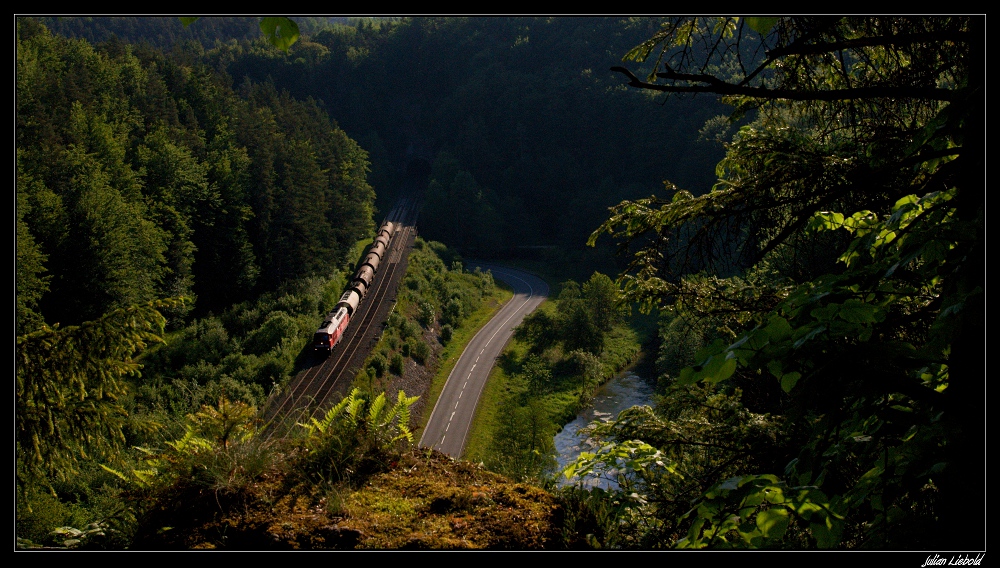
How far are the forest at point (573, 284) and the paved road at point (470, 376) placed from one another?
1756mm

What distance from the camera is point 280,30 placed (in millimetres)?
2375

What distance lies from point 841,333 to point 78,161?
3306 centimetres

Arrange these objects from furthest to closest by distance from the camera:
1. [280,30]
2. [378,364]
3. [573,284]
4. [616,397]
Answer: [573,284]
[616,397]
[378,364]
[280,30]

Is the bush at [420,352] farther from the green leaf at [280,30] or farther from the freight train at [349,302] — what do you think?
the green leaf at [280,30]

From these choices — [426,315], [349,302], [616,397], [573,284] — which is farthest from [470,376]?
[573,284]

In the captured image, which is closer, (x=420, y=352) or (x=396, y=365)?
(x=396, y=365)

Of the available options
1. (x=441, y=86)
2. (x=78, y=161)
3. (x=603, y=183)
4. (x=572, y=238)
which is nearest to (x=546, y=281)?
(x=572, y=238)

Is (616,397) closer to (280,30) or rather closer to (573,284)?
(573,284)

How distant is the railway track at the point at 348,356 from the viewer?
27297 mm

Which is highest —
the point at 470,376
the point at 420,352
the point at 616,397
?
the point at 420,352

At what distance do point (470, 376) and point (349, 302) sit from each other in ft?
29.6

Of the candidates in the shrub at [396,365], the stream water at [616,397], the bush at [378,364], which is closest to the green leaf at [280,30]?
the bush at [378,364]

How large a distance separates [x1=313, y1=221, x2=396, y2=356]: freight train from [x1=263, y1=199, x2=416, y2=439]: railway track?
529mm

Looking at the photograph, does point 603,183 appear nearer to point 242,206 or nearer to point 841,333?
point 242,206
